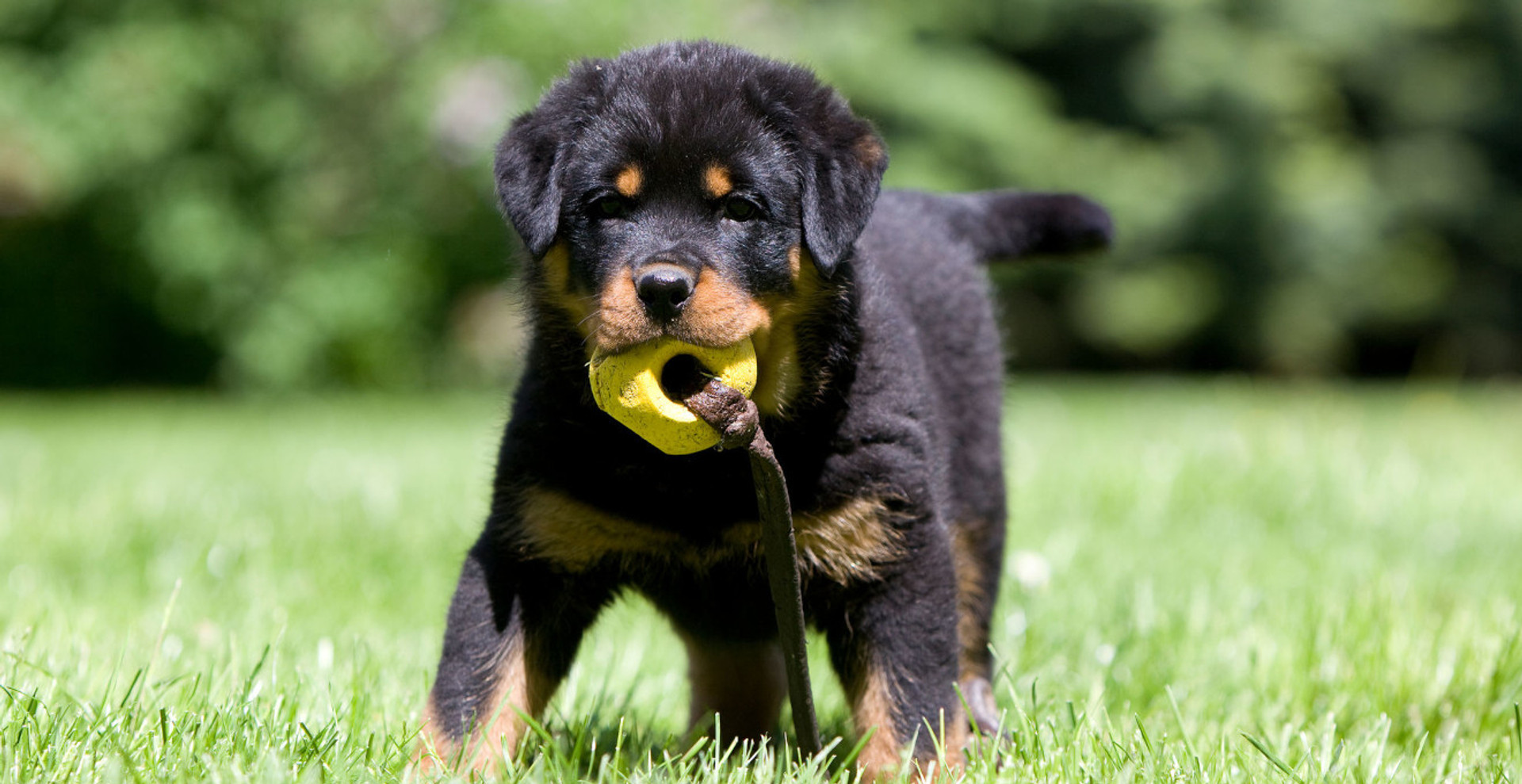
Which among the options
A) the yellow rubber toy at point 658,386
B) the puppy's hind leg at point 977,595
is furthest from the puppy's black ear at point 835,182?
the puppy's hind leg at point 977,595

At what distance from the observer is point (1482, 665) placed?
2.82m

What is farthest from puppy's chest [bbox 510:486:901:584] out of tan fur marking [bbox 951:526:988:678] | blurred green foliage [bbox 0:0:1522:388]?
blurred green foliage [bbox 0:0:1522:388]

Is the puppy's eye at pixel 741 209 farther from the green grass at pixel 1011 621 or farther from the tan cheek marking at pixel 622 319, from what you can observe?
the green grass at pixel 1011 621

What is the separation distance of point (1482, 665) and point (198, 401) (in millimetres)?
9994

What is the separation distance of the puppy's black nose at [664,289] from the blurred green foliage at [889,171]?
18.8 feet

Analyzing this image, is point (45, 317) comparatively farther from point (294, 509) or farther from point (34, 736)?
point (34, 736)

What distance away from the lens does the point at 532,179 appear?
2379 mm

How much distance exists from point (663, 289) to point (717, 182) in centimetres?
30

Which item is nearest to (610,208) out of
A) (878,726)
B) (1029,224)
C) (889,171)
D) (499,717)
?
(499,717)

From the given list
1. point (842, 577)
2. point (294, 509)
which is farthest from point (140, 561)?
point (842, 577)

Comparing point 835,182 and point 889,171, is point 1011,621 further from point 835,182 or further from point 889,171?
point 889,171

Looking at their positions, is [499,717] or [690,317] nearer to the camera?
[690,317]

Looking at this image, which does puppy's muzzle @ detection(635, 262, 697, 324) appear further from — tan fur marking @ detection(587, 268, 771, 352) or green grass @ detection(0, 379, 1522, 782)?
green grass @ detection(0, 379, 1522, 782)

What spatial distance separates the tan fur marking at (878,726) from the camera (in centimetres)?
223
